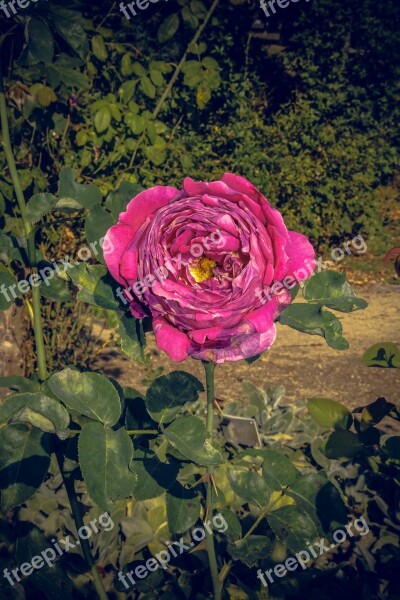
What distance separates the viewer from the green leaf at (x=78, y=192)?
3.96ft

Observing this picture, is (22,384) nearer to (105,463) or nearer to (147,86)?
(105,463)

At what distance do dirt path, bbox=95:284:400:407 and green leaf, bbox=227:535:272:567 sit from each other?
3.00m

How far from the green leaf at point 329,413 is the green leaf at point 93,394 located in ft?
1.74

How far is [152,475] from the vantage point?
1.12 meters

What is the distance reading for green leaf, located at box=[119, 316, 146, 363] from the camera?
99 centimetres

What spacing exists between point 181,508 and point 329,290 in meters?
0.49

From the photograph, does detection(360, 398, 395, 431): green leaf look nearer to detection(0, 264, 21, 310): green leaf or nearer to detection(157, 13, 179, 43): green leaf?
detection(0, 264, 21, 310): green leaf

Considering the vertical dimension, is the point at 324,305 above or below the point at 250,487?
above

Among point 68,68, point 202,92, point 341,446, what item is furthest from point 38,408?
point 202,92

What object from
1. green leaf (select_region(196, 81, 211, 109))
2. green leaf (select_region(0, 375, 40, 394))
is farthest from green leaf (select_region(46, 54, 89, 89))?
green leaf (select_region(196, 81, 211, 109))

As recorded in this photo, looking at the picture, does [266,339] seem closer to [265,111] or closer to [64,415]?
[64,415]

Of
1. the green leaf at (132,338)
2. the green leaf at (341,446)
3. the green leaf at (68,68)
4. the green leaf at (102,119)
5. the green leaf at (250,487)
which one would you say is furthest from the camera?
the green leaf at (102,119)

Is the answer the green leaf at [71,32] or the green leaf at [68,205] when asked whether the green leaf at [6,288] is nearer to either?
the green leaf at [68,205]

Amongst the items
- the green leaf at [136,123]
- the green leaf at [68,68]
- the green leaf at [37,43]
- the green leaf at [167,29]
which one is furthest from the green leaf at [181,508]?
the green leaf at [136,123]
